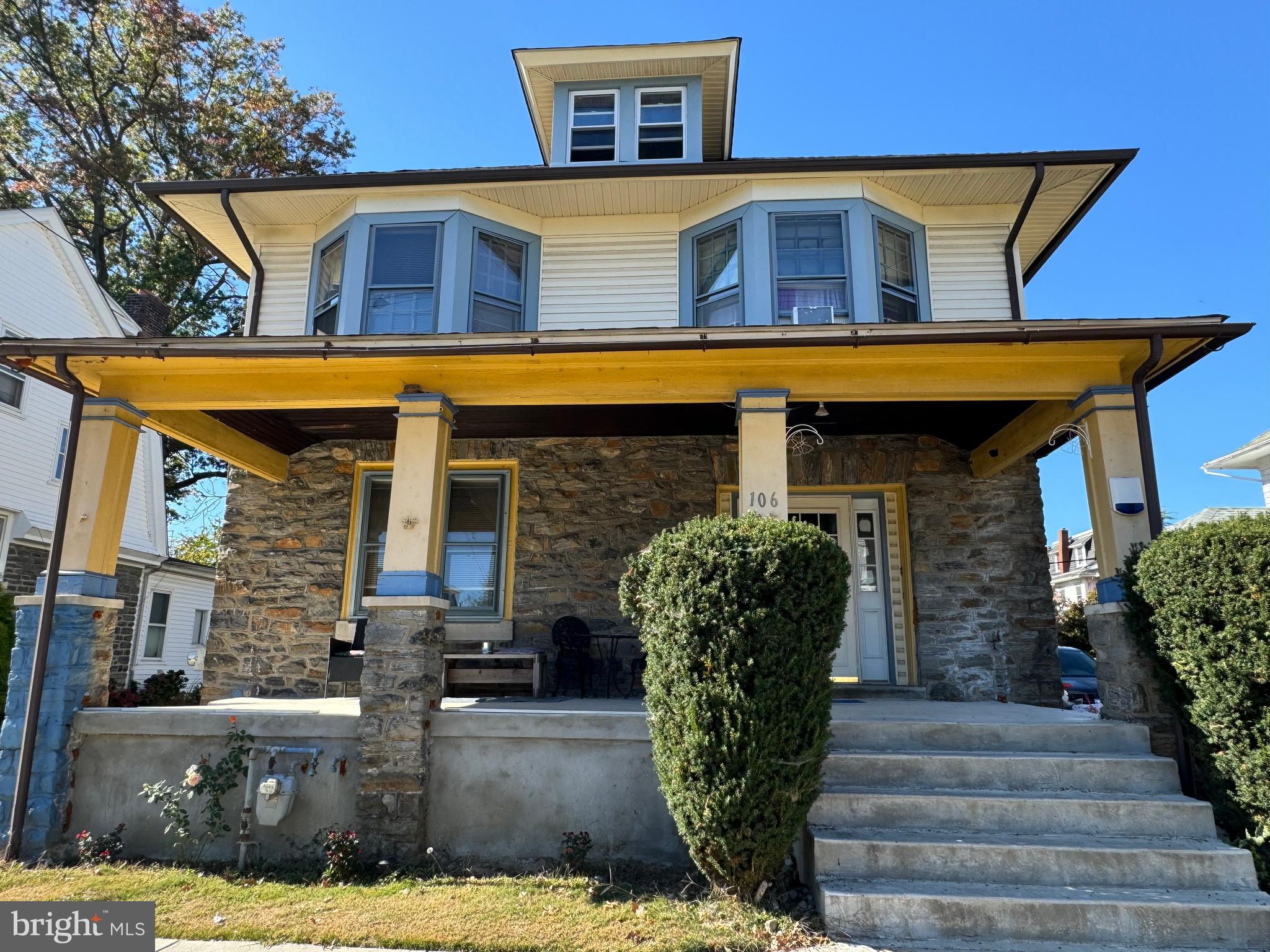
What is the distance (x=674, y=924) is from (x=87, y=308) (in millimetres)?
14255

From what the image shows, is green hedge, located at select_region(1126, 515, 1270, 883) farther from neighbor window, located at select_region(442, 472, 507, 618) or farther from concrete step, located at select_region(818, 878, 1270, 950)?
neighbor window, located at select_region(442, 472, 507, 618)

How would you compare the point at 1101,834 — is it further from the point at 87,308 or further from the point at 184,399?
the point at 87,308

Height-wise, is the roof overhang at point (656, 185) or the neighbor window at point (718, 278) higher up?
the roof overhang at point (656, 185)

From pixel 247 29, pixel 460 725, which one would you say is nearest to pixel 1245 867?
pixel 460 725

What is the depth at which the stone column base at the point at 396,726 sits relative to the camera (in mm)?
5184

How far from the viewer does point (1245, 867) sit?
4.02m

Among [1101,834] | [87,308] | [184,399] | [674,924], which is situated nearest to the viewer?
[674,924]

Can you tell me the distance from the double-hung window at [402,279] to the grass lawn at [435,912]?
5.05 meters

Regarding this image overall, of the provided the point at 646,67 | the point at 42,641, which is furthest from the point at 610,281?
the point at 42,641

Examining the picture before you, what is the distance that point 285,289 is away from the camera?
28.5ft

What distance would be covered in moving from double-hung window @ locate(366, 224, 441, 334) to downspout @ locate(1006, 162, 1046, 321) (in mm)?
5814

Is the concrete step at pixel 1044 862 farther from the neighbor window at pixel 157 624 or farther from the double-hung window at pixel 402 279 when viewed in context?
the neighbor window at pixel 157 624

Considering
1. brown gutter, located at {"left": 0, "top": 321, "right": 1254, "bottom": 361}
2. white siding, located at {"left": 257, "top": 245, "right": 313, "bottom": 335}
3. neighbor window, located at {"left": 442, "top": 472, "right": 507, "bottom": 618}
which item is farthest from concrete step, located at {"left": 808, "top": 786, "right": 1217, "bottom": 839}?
white siding, located at {"left": 257, "top": 245, "right": 313, "bottom": 335}

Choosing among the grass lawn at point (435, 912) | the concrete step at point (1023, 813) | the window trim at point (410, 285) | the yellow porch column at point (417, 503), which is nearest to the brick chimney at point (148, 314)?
the window trim at point (410, 285)
